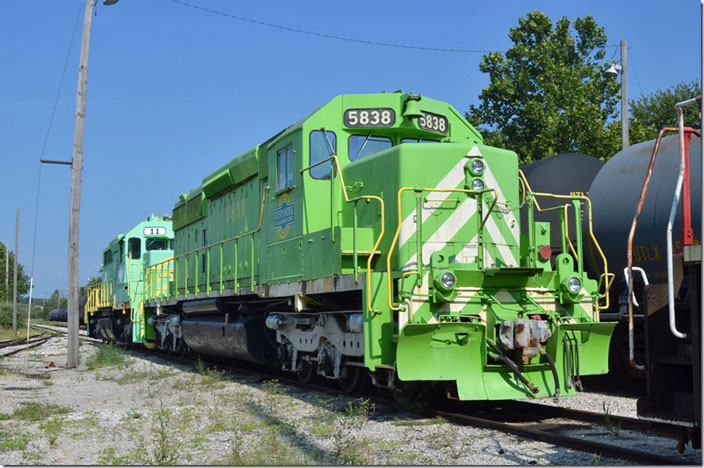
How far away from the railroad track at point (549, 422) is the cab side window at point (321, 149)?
2767 mm

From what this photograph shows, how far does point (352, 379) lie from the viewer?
909 cm

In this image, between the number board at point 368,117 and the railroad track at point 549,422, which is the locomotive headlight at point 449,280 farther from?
the number board at point 368,117

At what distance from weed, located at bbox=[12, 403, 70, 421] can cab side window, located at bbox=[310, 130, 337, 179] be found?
4.12 m

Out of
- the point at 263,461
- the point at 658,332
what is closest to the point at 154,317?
the point at 263,461

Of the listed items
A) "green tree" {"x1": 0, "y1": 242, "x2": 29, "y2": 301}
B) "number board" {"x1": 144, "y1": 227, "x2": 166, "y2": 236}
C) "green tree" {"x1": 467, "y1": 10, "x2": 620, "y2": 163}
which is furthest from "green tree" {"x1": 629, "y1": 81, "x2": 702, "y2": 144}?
"green tree" {"x1": 0, "y1": 242, "x2": 29, "y2": 301}

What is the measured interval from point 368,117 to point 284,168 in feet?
4.78

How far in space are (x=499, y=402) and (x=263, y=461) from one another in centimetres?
408

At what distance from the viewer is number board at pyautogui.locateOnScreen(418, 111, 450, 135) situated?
30.0 ft

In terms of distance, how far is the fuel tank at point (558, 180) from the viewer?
1061 cm

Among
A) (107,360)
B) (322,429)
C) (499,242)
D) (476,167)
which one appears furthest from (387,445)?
(107,360)

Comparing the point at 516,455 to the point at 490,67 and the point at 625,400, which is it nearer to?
→ the point at 625,400

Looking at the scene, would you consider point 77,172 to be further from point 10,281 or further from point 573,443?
point 10,281

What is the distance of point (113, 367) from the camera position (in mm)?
15578

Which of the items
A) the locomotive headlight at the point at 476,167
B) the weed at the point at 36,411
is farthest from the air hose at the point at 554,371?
the weed at the point at 36,411
